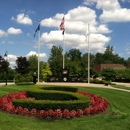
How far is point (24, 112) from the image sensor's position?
10.2 m

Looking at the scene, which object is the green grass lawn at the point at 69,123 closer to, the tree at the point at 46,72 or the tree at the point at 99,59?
the tree at the point at 46,72

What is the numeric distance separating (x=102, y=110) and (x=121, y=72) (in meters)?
49.6

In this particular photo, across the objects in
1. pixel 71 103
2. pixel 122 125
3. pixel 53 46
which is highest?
pixel 53 46

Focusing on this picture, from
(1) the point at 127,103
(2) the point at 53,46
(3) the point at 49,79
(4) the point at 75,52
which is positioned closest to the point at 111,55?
(4) the point at 75,52

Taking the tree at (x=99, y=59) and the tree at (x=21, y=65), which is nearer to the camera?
the tree at (x=21, y=65)

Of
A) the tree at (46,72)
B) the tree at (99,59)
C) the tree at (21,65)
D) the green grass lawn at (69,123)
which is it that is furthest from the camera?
the tree at (99,59)

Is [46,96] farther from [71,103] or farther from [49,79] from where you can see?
[49,79]

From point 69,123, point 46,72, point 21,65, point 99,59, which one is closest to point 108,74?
point 46,72

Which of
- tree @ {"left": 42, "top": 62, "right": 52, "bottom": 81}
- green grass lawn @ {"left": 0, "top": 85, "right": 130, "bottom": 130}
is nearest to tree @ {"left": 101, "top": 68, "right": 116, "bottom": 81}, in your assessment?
tree @ {"left": 42, "top": 62, "right": 52, "bottom": 81}

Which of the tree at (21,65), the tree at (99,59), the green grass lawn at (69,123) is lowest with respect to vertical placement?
the green grass lawn at (69,123)

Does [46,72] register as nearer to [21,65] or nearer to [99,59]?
[21,65]

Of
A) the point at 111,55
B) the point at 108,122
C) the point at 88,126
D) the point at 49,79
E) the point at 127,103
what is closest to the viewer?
the point at 88,126

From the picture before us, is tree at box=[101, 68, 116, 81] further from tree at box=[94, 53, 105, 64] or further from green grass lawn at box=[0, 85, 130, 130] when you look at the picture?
tree at box=[94, 53, 105, 64]

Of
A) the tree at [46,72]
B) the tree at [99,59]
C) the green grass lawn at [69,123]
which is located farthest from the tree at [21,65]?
the tree at [99,59]
